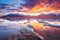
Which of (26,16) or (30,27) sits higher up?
(26,16)

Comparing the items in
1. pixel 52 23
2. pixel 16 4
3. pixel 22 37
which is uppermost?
pixel 16 4

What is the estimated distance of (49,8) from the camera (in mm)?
1626

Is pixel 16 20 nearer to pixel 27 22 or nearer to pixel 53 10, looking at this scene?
pixel 27 22

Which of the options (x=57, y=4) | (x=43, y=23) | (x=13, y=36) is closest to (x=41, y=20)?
(x=43, y=23)

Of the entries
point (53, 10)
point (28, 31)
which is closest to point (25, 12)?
point (28, 31)

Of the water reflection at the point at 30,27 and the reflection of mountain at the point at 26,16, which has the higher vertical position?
the reflection of mountain at the point at 26,16

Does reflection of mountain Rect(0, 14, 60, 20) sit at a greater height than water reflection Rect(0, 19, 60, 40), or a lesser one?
greater

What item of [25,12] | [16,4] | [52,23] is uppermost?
[16,4]

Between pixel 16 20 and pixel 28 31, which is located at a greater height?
pixel 16 20

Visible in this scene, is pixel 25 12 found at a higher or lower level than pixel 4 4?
lower

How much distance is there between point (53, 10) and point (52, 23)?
0.55ft

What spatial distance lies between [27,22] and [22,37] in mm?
192

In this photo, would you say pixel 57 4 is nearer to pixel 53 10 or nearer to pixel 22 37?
pixel 53 10

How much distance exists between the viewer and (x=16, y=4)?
1.61 meters
